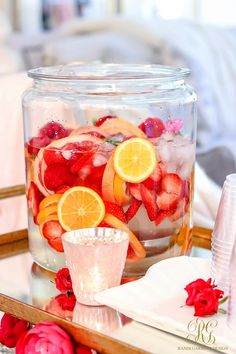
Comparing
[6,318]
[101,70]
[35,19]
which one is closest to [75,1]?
[35,19]

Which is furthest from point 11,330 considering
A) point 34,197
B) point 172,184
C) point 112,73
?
point 112,73

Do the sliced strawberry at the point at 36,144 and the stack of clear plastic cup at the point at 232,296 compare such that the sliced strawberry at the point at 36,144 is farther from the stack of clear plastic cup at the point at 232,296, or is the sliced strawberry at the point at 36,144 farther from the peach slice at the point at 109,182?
the stack of clear plastic cup at the point at 232,296

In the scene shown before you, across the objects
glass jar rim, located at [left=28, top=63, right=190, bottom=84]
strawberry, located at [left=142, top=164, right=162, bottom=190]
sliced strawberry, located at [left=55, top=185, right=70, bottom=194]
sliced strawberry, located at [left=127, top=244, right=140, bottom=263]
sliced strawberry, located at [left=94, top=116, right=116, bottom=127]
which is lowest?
sliced strawberry, located at [left=127, top=244, right=140, bottom=263]

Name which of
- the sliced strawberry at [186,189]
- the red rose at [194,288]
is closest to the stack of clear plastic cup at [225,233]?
the red rose at [194,288]

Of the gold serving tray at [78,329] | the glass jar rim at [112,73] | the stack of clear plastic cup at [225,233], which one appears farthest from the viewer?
the glass jar rim at [112,73]

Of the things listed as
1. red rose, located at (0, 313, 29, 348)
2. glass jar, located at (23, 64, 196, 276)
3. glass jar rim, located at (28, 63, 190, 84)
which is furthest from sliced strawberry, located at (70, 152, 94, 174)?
red rose, located at (0, 313, 29, 348)

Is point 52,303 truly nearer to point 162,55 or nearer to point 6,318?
point 6,318

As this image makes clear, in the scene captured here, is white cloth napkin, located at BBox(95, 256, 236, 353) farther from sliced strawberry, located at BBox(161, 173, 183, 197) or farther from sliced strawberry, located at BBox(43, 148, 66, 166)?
sliced strawberry, located at BBox(43, 148, 66, 166)

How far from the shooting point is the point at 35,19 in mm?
4641

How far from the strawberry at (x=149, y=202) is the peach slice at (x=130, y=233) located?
4cm

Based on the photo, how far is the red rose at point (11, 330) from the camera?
940mm

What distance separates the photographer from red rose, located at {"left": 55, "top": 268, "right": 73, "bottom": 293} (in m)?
0.94

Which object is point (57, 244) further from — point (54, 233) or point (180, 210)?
point (180, 210)

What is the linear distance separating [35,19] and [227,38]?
5.93 feet
